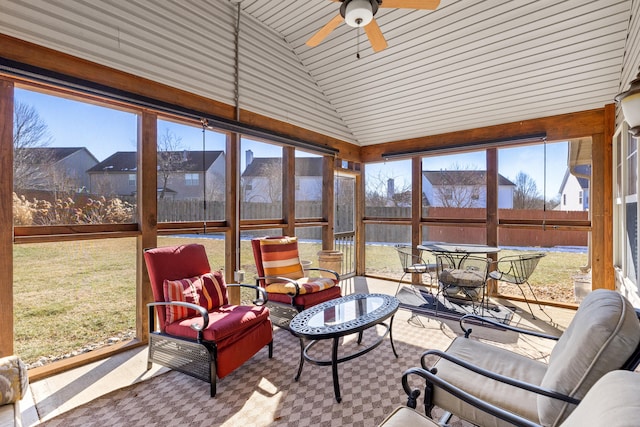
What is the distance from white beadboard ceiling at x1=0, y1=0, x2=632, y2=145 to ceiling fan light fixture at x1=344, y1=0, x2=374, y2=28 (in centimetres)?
151

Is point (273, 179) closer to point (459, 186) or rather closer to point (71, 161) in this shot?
point (71, 161)

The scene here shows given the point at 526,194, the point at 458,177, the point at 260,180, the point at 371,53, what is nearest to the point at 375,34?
the point at 371,53

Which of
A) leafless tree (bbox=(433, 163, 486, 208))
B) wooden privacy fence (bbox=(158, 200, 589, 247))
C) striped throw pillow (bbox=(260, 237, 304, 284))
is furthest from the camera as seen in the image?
leafless tree (bbox=(433, 163, 486, 208))

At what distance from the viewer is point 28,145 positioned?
8.50ft

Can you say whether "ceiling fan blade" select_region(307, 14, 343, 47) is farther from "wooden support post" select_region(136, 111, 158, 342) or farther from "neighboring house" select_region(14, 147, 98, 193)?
"neighboring house" select_region(14, 147, 98, 193)

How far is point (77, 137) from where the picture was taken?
2867 millimetres

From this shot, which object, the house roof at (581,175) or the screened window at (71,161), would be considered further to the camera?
the house roof at (581,175)

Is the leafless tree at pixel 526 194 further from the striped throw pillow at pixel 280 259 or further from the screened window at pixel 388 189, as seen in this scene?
the striped throw pillow at pixel 280 259

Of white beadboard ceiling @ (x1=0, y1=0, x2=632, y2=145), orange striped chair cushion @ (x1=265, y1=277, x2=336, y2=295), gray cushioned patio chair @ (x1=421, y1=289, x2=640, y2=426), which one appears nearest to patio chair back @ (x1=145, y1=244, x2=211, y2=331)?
orange striped chair cushion @ (x1=265, y1=277, x2=336, y2=295)

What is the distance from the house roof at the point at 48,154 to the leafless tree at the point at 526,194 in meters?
5.75

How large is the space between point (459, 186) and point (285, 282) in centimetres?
359

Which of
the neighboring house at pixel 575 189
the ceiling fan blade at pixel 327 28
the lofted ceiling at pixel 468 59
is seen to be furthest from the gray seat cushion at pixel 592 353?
the neighboring house at pixel 575 189

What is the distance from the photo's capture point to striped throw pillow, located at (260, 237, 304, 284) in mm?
3877

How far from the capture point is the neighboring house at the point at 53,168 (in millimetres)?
2566
